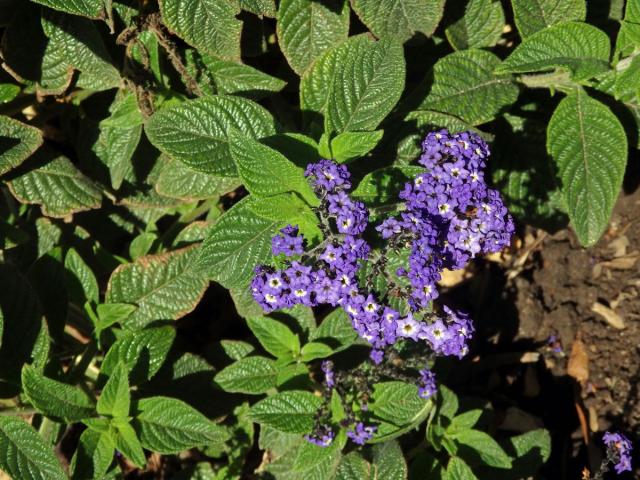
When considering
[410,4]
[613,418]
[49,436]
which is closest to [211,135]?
[410,4]

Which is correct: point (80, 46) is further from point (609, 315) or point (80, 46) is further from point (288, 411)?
point (609, 315)

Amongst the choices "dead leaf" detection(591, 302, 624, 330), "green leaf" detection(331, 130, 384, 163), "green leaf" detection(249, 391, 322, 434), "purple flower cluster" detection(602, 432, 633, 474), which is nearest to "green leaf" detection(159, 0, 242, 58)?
"green leaf" detection(331, 130, 384, 163)

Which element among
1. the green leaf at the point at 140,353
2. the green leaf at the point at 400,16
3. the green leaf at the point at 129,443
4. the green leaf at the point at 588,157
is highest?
the green leaf at the point at 400,16

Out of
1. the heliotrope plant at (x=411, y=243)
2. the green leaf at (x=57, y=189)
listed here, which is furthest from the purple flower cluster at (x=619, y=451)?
the green leaf at (x=57, y=189)

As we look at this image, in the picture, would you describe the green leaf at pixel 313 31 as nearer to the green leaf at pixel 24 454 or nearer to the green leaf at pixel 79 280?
the green leaf at pixel 79 280

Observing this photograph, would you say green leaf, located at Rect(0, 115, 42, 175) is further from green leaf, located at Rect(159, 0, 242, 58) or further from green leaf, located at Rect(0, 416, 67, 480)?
green leaf, located at Rect(0, 416, 67, 480)

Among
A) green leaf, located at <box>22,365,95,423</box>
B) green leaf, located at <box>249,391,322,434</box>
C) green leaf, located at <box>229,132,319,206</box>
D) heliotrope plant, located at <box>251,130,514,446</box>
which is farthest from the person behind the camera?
green leaf, located at <box>249,391,322,434</box>

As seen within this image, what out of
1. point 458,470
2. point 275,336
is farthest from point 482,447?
point 275,336
